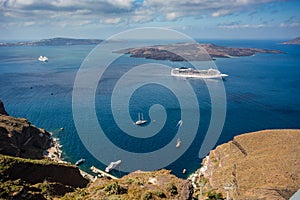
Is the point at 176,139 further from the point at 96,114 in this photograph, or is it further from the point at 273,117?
the point at 273,117

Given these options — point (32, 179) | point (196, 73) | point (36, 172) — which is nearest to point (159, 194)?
point (32, 179)

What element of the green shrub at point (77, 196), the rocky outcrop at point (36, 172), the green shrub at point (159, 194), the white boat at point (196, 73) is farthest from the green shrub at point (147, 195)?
the white boat at point (196, 73)

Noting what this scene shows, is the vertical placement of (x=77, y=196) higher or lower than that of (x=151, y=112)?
higher

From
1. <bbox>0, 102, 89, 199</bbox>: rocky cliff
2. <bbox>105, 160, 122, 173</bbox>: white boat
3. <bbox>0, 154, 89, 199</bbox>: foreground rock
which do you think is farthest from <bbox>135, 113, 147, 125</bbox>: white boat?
<bbox>0, 154, 89, 199</bbox>: foreground rock

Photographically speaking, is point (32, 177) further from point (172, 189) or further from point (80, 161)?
point (80, 161)

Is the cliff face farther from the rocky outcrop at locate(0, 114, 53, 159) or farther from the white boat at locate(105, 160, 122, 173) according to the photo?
the rocky outcrop at locate(0, 114, 53, 159)

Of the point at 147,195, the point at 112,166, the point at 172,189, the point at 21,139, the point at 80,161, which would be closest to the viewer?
the point at 147,195
